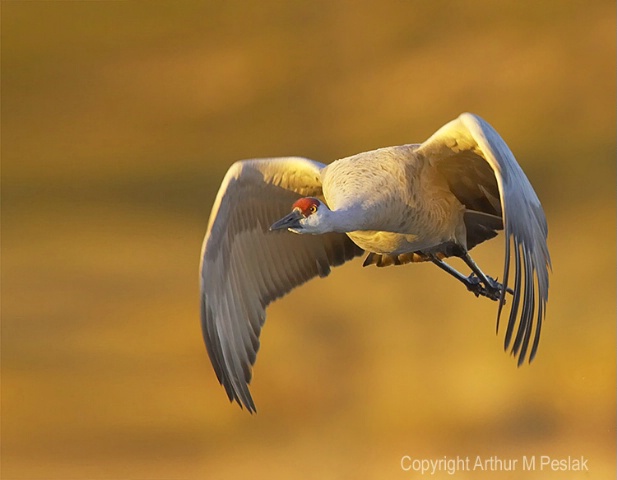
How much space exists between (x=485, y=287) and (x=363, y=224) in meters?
1.28

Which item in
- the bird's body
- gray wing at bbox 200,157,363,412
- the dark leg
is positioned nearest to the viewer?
the bird's body

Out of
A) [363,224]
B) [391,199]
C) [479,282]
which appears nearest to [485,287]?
[479,282]

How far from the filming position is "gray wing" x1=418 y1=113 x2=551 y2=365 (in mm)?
5172

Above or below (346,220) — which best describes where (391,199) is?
above

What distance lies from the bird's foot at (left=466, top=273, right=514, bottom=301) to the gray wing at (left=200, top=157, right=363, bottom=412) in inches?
33.9

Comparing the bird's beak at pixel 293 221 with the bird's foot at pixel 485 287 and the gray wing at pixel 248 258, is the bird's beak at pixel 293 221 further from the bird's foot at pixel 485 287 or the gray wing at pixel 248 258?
the bird's foot at pixel 485 287

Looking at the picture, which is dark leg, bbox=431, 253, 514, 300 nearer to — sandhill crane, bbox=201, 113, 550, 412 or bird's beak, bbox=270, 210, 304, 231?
sandhill crane, bbox=201, 113, 550, 412

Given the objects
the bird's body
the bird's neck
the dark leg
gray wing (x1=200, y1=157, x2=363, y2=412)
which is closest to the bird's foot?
the dark leg

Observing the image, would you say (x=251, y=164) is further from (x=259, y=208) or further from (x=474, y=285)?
(x=474, y=285)

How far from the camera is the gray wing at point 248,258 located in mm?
6168

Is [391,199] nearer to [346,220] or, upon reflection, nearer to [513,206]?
[346,220]

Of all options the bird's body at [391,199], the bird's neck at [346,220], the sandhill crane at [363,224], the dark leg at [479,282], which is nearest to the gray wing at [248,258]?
the sandhill crane at [363,224]

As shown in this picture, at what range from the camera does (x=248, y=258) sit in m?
6.45

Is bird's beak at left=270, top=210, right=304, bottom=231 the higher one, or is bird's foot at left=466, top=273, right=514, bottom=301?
bird's beak at left=270, top=210, right=304, bottom=231
